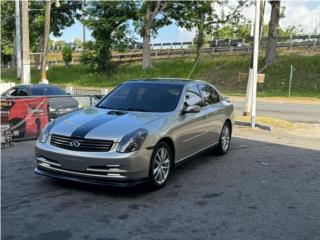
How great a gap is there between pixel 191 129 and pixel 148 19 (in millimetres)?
33350

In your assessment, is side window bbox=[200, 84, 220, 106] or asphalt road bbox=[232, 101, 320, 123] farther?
asphalt road bbox=[232, 101, 320, 123]

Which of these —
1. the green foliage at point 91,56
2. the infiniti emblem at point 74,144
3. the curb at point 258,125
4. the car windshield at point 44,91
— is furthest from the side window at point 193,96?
the green foliage at point 91,56

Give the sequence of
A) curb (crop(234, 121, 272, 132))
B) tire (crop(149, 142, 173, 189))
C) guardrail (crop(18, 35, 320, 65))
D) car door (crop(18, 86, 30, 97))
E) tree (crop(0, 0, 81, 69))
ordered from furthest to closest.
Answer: tree (crop(0, 0, 81, 69)), guardrail (crop(18, 35, 320, 65)), car door (crop(18, 86, 30, 97)), curb (crop(234, 121, 272, 132)), tire (crop(149, 142, 173, 189))

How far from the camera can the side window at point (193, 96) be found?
7402 millimetres

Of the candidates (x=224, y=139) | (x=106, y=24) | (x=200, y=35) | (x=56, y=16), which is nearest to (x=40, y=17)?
(x=56, y=16)

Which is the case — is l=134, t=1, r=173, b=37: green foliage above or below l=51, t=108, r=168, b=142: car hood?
above

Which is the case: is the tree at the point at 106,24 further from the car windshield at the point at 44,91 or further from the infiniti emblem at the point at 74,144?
the infiniti emblem at the point at 74,144

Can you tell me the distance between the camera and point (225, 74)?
34.8 metres

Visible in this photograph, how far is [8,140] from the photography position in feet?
31.5

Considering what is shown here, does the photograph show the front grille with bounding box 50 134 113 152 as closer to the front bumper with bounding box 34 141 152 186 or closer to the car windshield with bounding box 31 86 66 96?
the front bumper with bounding box 34 141 152 186

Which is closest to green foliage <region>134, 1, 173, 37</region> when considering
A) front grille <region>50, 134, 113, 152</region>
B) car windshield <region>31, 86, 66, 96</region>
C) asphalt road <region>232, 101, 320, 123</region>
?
asphalt road <region>232, 101, 320, 123</region>

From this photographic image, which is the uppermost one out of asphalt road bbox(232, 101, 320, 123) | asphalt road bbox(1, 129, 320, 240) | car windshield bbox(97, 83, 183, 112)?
car windshield bbox(97, 83, 183, 112)

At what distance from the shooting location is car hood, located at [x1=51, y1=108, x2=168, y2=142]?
591 cm

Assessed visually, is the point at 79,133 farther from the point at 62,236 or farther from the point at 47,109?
the point at 47,109
